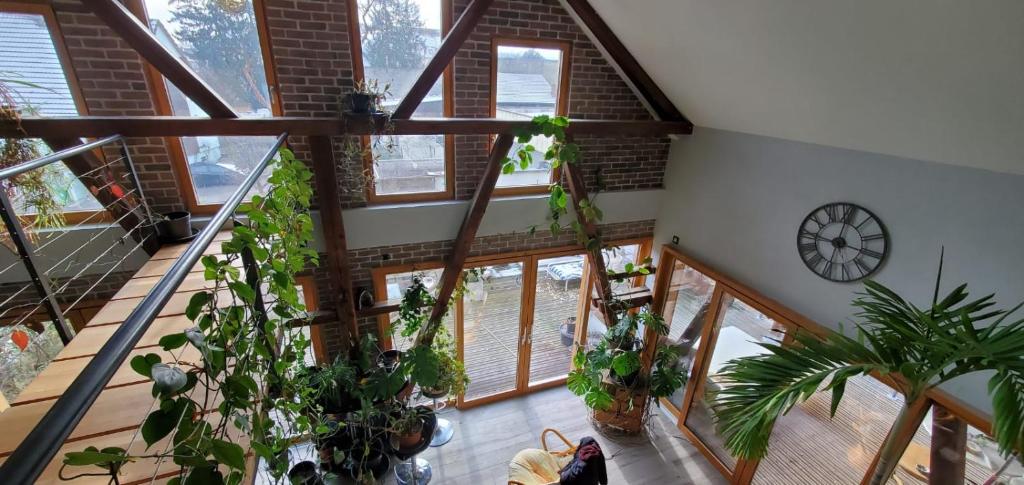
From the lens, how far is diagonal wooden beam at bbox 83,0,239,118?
2.39m

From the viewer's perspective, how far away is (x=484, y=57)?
3.44 m

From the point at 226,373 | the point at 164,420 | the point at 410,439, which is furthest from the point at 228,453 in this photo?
the point at 410,439

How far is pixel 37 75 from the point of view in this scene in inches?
102

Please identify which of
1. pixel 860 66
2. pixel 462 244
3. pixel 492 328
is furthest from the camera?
pixel 492 328

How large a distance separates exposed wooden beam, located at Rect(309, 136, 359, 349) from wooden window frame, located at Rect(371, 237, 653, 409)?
364 millimetres

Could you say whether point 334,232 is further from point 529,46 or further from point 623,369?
point 623,369

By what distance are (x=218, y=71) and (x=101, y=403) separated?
2.33 metres

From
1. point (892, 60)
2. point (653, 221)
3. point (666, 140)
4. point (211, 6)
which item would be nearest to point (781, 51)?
point (892, 60)

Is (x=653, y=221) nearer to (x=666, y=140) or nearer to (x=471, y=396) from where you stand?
(x=666, y=140)

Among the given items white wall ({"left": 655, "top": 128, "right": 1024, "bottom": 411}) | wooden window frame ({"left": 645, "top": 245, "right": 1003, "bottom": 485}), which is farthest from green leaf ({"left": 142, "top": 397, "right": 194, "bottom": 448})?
white wall ({"left": 655, "top": 128, "right": 1024, "bottom": 411})

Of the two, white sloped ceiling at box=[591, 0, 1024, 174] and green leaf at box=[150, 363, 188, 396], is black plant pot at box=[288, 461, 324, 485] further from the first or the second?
white sloped ceiling at box=[591, 0, 1024, 174]

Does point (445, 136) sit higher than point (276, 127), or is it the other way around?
point (276, 127)

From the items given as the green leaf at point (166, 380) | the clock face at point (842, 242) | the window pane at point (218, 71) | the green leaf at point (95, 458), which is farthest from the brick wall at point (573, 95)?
the green leaf at point (95, 458)

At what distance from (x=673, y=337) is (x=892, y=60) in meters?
3.23
